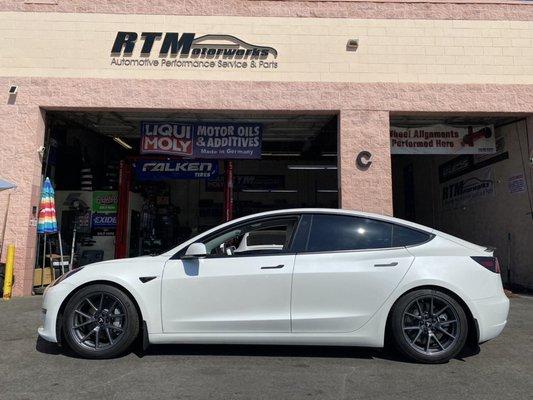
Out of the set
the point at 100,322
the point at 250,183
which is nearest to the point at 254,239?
the point at 100,322

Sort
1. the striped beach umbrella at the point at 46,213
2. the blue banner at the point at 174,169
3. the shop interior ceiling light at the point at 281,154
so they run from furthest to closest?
the shop interior ceiling light at the point at 281,154, the blue banner at the point at 174,169, the striped beach umbrella at the point at 46,213

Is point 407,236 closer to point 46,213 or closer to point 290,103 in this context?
point 290,103

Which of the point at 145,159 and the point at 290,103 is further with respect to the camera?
the point at 145,159

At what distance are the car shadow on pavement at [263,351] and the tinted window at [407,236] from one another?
116 centimetres

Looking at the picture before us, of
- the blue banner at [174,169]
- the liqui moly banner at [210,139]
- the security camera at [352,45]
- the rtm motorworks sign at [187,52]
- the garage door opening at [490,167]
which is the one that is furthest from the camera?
the blue banner at [174,169]

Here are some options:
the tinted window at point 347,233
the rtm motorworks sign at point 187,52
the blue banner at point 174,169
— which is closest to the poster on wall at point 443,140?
the rtm motorworks sign at point 187,52

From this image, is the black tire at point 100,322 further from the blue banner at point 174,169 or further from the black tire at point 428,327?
the blue banner at point 174,169

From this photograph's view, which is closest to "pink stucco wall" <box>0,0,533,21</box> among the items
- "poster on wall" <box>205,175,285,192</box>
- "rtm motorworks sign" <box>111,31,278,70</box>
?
"rtm motorworks sign" <box>111,31,278,70</box>

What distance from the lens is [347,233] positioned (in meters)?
4.98

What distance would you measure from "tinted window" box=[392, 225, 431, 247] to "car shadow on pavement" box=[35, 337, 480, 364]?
3.82 ft

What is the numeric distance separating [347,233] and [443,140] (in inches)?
285

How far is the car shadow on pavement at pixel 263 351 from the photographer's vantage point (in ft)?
16.2

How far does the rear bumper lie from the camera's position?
15.3ft

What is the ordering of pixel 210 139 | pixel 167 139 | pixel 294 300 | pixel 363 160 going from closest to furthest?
1. pixel 294 300
2. pixel 363 160
3. pixel 167 139
4. pixel 210 139
